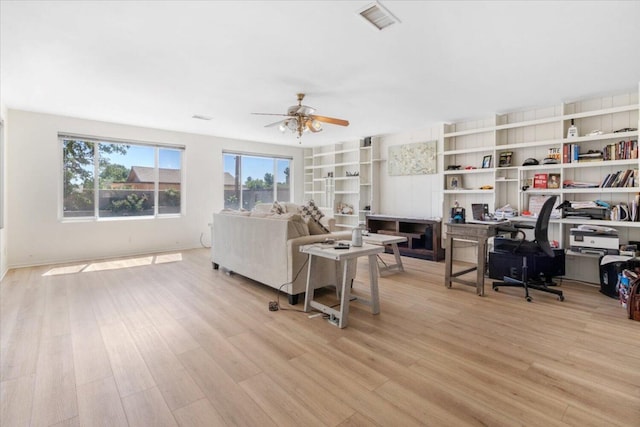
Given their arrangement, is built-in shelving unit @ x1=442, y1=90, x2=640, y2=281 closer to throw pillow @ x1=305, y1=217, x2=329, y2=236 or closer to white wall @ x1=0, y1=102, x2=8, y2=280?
throw pillow @ x1=305, y1=217, x2=329, y2=236

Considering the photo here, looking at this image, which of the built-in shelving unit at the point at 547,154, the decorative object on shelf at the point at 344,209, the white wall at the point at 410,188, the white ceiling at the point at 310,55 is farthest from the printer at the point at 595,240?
the decorative object on shelf at the point at 344,209

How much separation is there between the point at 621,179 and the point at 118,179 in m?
7.74

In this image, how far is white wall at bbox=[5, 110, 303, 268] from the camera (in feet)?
16.3

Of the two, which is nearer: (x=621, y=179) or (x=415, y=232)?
(x=621, y=179)

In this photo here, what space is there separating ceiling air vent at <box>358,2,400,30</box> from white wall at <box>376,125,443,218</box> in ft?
12.3

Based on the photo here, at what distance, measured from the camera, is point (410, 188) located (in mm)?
6465

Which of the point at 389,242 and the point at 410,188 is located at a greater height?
the point at 410,188

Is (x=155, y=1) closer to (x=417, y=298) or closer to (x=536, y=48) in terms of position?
(x=536, y=48)

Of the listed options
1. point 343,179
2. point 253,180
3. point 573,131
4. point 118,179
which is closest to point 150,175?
point 118,179

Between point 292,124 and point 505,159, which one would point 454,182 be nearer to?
point 505,159

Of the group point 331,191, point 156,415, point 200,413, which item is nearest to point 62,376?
point 156,415

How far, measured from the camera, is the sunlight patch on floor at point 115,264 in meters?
4.75

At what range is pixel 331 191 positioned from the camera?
803 centimetres

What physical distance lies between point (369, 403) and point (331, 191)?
6.47 m
